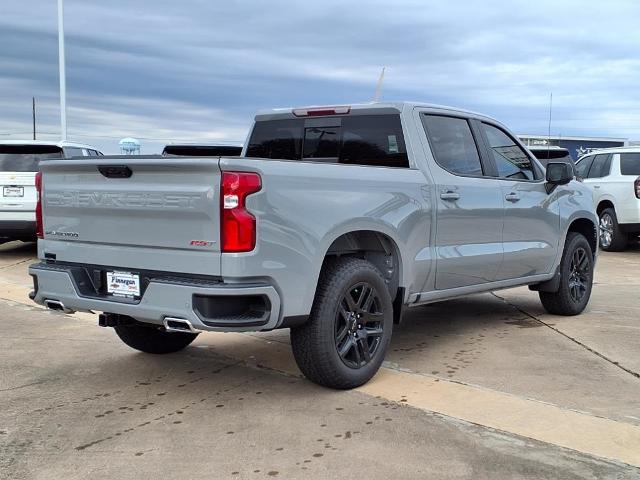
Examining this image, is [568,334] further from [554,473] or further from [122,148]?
[122,148]

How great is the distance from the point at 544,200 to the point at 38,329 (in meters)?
4.88

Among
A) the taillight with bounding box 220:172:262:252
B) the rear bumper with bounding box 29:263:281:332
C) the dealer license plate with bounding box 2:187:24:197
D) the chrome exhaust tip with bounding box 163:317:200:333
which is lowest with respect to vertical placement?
the chrome exhaust tip with bounding box 163:317:200:333

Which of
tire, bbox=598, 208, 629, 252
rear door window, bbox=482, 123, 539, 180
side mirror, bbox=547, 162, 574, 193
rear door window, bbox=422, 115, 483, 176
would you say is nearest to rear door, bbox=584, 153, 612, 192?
tire, bbox=598, 208, 629, 252

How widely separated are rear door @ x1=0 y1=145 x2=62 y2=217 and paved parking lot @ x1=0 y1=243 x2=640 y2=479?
16.4 feet

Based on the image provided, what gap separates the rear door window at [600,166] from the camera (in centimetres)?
1345

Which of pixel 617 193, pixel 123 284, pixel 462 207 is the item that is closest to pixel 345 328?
pixel 123 284

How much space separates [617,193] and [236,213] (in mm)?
10849

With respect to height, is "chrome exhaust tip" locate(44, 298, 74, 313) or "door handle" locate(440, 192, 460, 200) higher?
"door handle" locate(440, 192, 460, 200)

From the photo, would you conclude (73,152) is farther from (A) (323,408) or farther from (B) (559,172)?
(A) (323,408)

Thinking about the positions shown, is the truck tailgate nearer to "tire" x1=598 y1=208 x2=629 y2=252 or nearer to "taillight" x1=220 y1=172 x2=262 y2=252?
"taillight" x1=220 y1=172 x2=262 y2=252

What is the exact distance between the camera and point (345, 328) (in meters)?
4.56

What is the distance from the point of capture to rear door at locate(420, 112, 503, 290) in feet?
17.5

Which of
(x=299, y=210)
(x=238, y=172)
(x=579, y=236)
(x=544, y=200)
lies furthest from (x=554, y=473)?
(x=579, y=236)

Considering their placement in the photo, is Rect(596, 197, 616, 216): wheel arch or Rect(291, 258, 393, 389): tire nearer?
Rect(291, 258, 393, 389): tire
